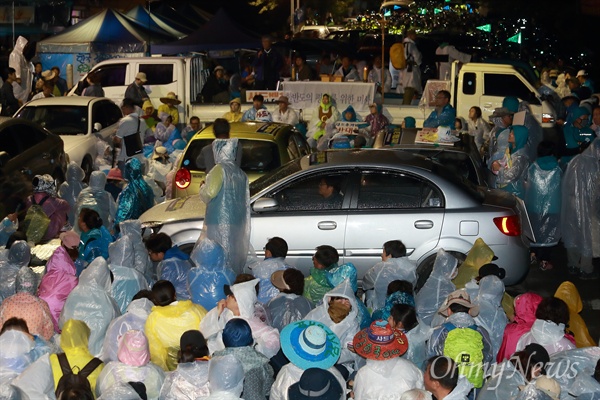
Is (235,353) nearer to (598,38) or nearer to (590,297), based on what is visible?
(590,297)

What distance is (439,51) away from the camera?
24297mm

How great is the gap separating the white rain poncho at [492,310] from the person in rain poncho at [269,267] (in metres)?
1.67

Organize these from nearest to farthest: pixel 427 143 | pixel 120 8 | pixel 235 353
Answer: pixel 235 353
pixel 427 143
pixel 120 8

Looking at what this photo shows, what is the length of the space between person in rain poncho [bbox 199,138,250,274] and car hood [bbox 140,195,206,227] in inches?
18.5

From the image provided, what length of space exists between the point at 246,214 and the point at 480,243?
2.27 meters

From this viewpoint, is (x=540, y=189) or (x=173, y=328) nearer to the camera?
(x=173, y=328)

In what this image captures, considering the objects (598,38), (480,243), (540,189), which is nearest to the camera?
(480,243)

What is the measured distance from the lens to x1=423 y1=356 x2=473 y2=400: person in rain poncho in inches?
222

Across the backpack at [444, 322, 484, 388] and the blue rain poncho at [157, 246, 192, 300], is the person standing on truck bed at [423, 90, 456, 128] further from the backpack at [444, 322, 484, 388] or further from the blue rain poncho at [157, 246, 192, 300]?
the backpack at [444, 322, 484, 388]

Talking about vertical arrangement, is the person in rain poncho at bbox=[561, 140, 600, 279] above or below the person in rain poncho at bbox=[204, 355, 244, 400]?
below

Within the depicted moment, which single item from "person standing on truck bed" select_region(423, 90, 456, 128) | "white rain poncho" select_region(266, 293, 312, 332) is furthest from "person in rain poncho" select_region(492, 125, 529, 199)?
"white rain poncho" select_region(266, 293, 312, 332)

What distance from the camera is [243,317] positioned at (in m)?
6.99

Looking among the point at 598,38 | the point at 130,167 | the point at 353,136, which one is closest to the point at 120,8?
the point at 598,38

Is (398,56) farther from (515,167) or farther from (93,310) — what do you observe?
(93,310)
